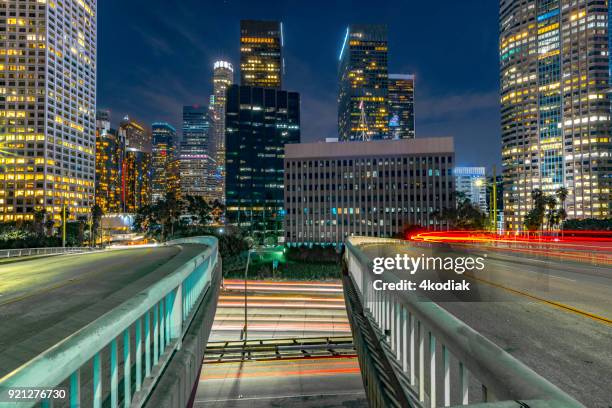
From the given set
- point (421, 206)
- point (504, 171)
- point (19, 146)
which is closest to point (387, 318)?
point (421, 206)

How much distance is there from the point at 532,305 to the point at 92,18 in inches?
9047

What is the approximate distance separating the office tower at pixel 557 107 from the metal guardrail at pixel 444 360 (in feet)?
654

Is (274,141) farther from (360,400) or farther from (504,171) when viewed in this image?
(360,400)

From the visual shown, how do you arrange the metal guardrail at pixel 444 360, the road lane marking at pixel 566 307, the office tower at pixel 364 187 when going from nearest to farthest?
the metal guardrail at pixel 444 360
the road lane marking at pixel 566 307
the office tower at pixel 364 187

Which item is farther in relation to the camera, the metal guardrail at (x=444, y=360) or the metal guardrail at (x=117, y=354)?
the metal guardrail at (x=117, y=354)

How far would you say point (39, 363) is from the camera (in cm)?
184

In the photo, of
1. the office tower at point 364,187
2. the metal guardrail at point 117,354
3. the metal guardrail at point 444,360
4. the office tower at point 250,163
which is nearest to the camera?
the metal guardrail at point 444,360

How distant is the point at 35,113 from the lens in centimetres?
14062

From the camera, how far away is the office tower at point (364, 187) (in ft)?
366

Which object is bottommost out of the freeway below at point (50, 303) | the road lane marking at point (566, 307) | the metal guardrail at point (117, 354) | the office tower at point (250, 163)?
the road lane marking at point (566, 307)

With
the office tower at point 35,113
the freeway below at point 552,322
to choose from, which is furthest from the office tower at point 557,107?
the office tower at point 35,113

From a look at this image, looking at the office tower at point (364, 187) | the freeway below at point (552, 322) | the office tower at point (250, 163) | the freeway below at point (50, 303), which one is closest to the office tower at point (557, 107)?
the office tower at point (364, 187)

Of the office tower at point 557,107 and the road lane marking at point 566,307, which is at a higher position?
the office tower at point 557,107

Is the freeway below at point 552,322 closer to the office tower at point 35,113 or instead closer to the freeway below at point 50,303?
the freeway below at point 50,303
